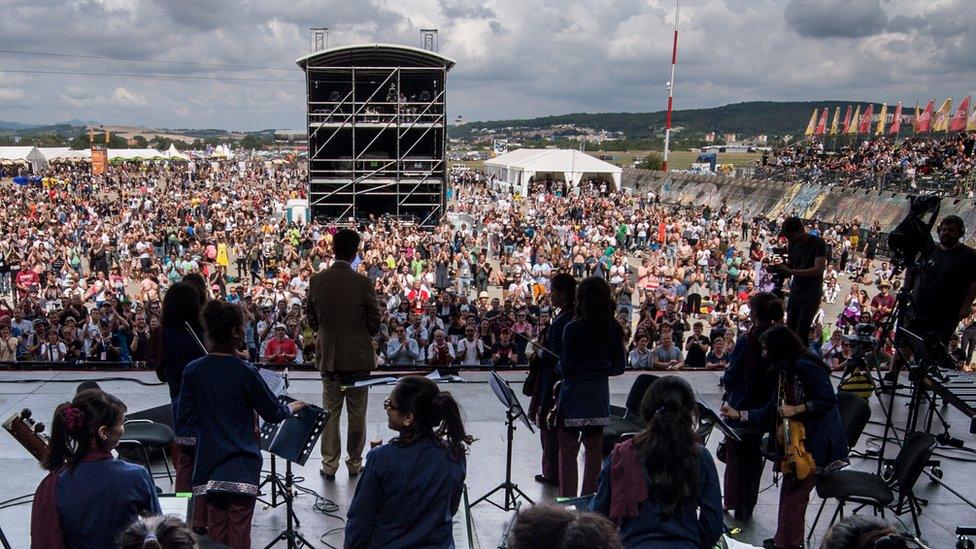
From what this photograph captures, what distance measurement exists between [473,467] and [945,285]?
397 centimetres

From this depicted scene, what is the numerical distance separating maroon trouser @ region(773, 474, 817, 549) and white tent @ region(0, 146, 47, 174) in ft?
201

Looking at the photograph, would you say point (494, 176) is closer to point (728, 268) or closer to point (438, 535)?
point (728, 268)

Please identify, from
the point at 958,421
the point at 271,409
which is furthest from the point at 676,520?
the point at 958,421

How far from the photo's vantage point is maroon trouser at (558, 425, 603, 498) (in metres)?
4.39

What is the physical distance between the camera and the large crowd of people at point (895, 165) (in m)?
24.5

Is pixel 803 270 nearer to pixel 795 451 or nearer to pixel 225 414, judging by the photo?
pixel 795 451

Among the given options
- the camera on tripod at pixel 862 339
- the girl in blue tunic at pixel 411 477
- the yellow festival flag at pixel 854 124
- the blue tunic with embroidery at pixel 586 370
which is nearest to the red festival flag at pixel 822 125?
the yellow festival flag at pixel 854 124

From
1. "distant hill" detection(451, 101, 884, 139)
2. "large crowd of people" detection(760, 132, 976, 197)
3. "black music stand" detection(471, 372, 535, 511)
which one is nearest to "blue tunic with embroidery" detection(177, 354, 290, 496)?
"black music stand" detection(471, 372, 535, 511)

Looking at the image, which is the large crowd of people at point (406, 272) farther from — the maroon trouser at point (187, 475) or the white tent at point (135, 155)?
the white tent at point (135, 155)

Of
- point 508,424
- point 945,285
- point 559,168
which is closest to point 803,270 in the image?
point 945,285

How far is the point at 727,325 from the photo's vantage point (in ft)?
36.7

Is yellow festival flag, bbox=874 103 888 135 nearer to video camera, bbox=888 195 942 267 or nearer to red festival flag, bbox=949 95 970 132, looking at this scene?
red festival flag, bbox=949 95 970 132

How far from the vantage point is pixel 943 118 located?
37281 mm

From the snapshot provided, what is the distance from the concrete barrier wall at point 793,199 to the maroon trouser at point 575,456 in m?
21.1
